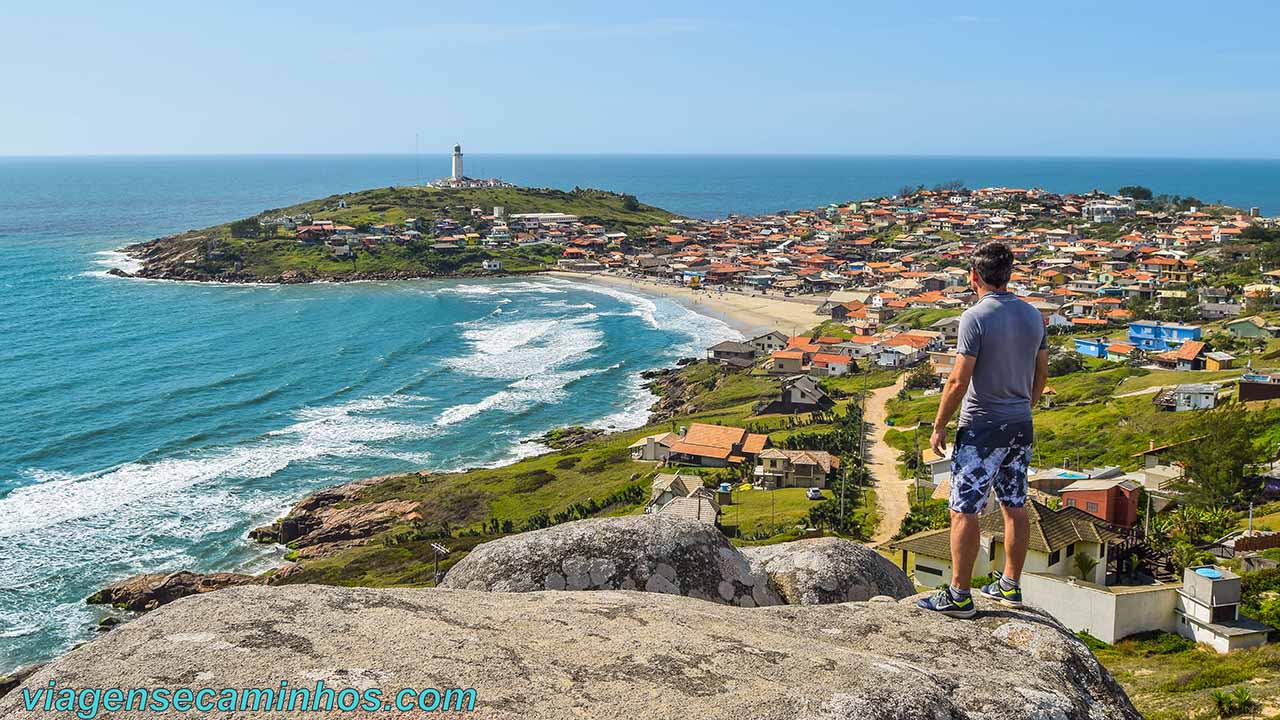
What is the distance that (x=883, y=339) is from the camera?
260 ft

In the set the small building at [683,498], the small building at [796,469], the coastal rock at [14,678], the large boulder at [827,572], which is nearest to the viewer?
the large boulder at [827,572]

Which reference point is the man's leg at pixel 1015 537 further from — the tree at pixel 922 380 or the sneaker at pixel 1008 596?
the tree at pixel 922 380

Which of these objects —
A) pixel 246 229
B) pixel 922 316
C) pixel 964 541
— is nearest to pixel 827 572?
pixel 964 541

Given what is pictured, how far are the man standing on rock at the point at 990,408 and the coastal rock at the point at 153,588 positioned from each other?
32.8 m

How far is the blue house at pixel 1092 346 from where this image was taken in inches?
2744

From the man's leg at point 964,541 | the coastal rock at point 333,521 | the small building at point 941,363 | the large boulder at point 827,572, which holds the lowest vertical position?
the coastal rock at point 333,521

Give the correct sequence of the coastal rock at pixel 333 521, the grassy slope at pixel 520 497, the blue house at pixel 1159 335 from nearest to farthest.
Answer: the grassy slope at pixel 520 497 < the coastal rock at pixel 333 521 < the blue house at pixel 1159 335

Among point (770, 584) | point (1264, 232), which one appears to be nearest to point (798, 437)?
point (770, 584)

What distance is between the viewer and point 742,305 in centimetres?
11069

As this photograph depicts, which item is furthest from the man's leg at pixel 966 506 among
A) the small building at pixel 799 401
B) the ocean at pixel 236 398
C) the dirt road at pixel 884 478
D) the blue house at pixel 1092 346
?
the blue house at pixel 1092 346

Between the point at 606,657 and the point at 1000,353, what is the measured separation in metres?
3.97

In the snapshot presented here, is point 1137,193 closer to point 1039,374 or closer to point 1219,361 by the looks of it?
point 1219,361

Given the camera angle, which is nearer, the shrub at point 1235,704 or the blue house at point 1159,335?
the shrub at point 1235,704

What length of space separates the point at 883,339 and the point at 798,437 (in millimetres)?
29916
